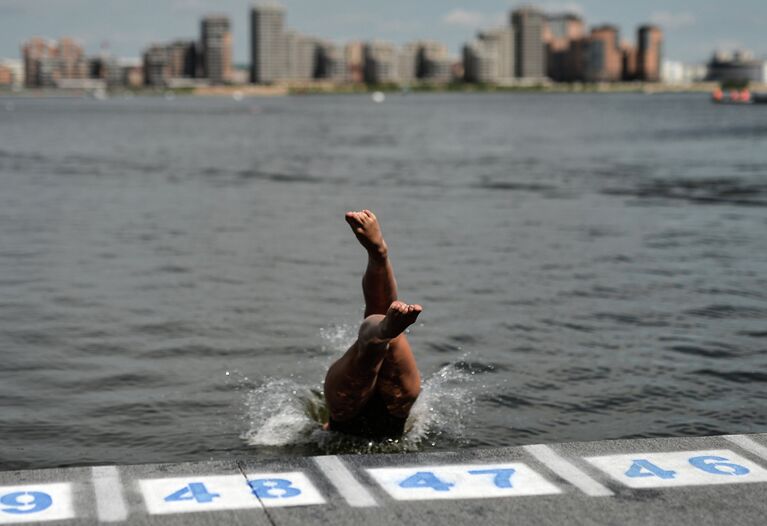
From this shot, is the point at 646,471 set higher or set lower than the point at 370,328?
lower

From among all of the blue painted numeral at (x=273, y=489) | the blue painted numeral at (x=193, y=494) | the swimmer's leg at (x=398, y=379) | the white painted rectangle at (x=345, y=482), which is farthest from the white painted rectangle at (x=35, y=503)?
the swimmer's leg at (x=398, y=379)

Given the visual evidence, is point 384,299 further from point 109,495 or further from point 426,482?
point 109,495

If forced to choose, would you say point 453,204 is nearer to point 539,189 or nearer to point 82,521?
point 539,189

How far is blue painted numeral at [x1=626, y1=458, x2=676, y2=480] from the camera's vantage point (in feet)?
25.9

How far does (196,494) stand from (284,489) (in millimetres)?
580

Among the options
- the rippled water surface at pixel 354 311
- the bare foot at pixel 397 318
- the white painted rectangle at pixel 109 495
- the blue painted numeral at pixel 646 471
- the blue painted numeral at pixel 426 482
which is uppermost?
the bare foot at pixel 397 318

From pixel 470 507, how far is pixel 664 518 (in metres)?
1.20

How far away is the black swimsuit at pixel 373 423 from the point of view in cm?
952

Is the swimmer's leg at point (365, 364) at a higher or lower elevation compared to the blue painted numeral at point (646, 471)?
higher

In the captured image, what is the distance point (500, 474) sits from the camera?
793 centimetres

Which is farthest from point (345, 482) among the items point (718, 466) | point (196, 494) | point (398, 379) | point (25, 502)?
point (718, 466)

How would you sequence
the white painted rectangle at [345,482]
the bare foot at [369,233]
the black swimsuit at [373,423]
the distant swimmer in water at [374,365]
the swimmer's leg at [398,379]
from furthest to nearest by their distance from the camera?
the black swimsuit at [373,423]
the swimmer's leg at [398,379]
the bare foot at [369,233]
the distant swimmer in water at [374,365]
the white painted rectangle at [345,482]

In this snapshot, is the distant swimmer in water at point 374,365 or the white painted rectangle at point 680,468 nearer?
the white painted rectangle at point 680,468

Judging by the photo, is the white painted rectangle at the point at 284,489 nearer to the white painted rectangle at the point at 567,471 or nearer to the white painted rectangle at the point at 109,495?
the white painted rectangle at the point at 109,495
